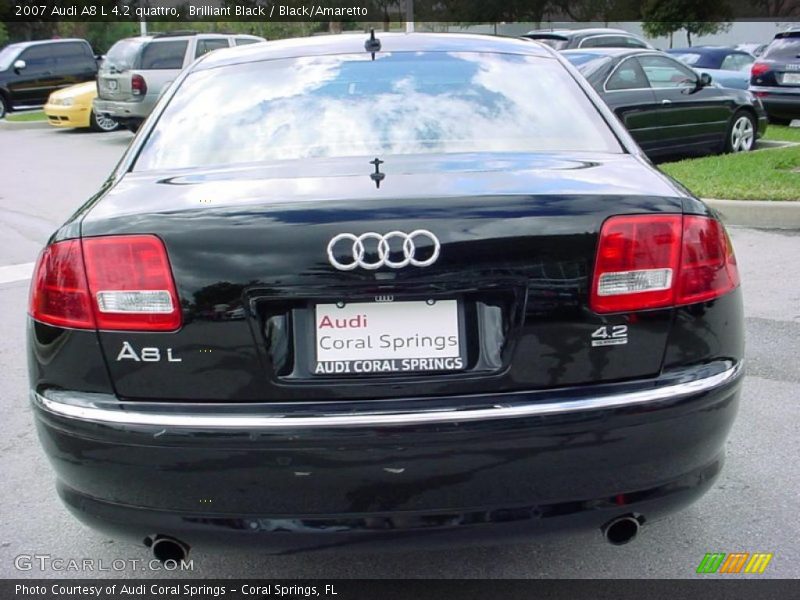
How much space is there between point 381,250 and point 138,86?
15.1 metres

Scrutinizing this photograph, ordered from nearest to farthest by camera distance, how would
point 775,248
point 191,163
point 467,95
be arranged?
point 191,163
point 467,95
point 775,248

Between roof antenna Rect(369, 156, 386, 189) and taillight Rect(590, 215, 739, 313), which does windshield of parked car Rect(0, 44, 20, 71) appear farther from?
taillight Rect(590, 215, 739, 313)

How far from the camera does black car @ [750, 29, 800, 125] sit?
45.7ft

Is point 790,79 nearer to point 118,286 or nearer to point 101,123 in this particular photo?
point 101,123

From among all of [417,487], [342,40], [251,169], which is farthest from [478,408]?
[342,40]

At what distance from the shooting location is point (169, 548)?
2.46m

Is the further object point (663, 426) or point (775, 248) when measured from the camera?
point (775, 248)

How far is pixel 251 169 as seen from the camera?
2.77m

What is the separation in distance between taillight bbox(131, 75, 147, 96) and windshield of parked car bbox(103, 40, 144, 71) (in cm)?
29

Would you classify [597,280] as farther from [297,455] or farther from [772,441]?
[772,441]

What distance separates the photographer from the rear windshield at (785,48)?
46.1ft

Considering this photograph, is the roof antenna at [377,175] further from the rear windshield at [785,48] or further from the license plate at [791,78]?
the rear windshield at [785,48]

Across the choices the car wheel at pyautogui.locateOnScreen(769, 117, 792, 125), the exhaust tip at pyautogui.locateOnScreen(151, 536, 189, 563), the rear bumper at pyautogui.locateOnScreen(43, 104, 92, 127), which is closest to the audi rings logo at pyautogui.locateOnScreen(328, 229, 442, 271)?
the exhaust tip at pyautogui.locateOnScreen(151, 536, 189, 563)

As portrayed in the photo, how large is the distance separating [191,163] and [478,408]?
1.33 meters
